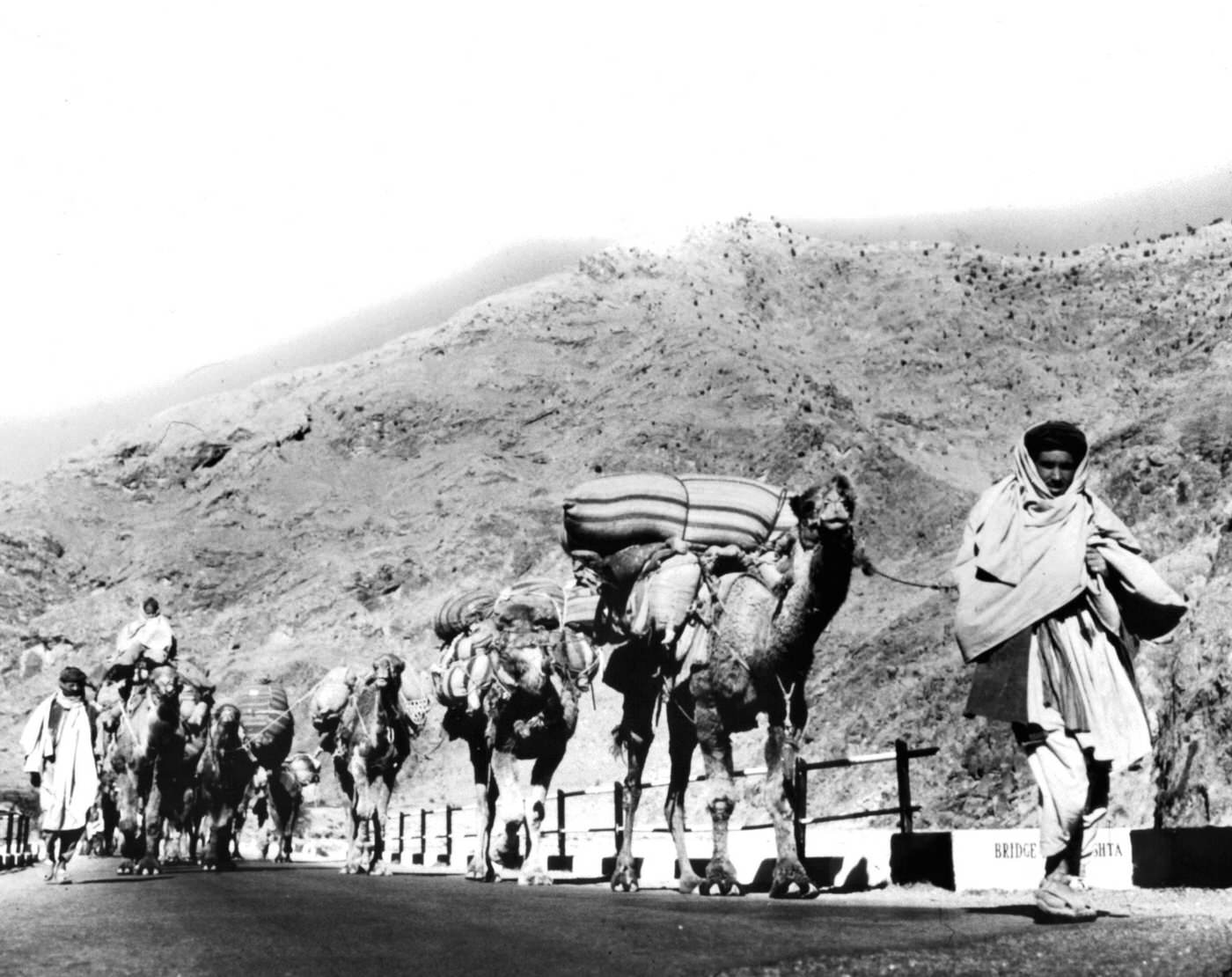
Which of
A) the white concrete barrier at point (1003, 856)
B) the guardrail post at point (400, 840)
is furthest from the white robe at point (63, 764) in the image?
the guardrail post at point (400, 840)

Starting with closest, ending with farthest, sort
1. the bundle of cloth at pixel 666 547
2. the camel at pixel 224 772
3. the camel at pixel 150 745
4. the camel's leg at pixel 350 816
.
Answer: the bundle of cloth at pixel 666 547
the camel at pixel 150 745
the camel's leg at pixel 350 816
the camel at pixel 224 772

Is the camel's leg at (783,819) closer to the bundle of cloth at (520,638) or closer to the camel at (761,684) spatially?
the camel at (761,684)

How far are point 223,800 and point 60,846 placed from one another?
881cm

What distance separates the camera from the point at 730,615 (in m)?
14.2

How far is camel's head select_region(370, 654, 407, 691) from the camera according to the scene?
80.7 ft

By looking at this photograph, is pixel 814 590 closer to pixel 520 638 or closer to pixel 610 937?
pixel 610 937

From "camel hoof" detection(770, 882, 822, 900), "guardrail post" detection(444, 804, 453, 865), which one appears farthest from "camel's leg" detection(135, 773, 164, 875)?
"camel hoof" detection(770, 882, 822, 900)

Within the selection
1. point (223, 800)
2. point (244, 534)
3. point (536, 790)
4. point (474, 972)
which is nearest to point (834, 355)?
point (244, 534)

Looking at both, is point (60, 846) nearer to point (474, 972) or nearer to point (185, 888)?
point (185, 888)

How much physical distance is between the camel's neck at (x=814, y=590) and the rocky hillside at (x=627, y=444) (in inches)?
880

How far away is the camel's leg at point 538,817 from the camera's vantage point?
17.0m

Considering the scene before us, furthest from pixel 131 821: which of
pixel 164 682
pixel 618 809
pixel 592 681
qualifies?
pixel 618 809

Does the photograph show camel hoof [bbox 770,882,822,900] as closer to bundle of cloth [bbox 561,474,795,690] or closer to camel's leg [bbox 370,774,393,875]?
bundle of cloth [bbox 561,474,795,690]

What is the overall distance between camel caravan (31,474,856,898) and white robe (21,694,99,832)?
3.12m
